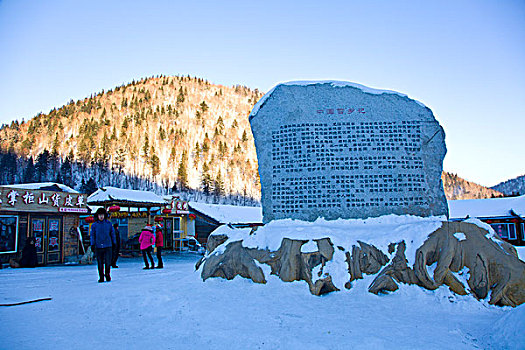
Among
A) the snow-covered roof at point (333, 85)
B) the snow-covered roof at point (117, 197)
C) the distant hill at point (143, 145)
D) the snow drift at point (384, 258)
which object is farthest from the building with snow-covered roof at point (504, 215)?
the distant hill at point (143, 145)

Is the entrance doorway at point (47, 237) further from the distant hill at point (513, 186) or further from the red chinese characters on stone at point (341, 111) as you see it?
the distant hill at point (513, 186)

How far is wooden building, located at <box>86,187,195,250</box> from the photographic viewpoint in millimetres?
A: 17891

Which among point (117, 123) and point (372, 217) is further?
point (117, 123)

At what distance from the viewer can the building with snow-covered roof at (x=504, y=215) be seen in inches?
882

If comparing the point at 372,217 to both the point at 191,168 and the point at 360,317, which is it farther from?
the point at 191,168

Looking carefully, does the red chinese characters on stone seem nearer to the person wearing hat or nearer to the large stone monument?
the large stone monument

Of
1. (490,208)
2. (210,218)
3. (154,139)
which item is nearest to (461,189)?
(154,139)

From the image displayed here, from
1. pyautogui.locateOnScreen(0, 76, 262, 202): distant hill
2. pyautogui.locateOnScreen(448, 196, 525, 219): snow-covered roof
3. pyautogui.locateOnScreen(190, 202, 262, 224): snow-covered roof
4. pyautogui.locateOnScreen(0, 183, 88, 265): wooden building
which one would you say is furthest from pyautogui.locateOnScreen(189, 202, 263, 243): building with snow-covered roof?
pyautogui.locateOnScreen(0, 76, 262, 202): distant hill

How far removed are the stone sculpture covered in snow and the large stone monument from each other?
21 millimetres

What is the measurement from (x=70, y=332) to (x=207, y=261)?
315cm

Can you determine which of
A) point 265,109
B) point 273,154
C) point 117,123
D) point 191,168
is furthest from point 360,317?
point 117,123

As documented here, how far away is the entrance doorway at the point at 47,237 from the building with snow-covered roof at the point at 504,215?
21413 mm

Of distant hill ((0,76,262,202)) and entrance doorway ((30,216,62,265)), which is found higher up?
distant hill ((0,76,262,202))

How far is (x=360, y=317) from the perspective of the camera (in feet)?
14.7
